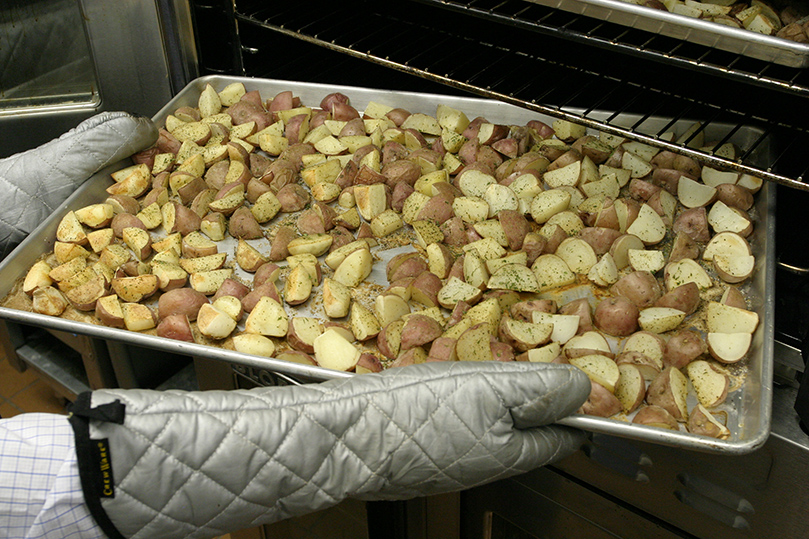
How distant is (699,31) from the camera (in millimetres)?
978

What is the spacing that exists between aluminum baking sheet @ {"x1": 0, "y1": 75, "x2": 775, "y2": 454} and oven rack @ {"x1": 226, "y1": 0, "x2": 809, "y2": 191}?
5cm

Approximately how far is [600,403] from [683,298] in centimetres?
27

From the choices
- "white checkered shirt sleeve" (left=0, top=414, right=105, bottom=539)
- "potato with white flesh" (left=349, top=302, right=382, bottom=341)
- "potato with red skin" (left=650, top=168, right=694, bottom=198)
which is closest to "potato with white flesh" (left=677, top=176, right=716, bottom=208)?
"potato with red skin" (left=650, top=168, right=694, bottom=198)

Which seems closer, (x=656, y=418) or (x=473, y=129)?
(x=656, y=418)

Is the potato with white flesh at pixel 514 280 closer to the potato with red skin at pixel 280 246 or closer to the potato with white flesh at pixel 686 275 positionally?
the potato with white flesh at pixel 686 275

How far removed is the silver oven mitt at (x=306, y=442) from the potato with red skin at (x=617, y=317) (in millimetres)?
234

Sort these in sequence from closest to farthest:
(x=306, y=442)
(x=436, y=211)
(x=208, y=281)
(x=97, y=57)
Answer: (x=306, y=442)
(x=208, y=281)
(x=436, y=211)
(x=97, y=57)

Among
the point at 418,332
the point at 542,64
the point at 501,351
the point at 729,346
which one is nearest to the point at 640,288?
the point at 729,346

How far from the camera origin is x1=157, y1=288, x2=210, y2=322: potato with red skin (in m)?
1.24

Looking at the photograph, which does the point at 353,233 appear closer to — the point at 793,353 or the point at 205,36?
the point at 205,36

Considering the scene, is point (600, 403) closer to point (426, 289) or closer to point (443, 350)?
point (443, 350)

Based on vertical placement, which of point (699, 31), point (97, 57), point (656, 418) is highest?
point (699, 31)

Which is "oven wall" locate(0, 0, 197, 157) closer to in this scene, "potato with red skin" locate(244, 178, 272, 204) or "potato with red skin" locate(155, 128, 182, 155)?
"potato with red skin" locate(155, 128, 182, 155)

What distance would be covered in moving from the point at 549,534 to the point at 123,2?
1.46m
